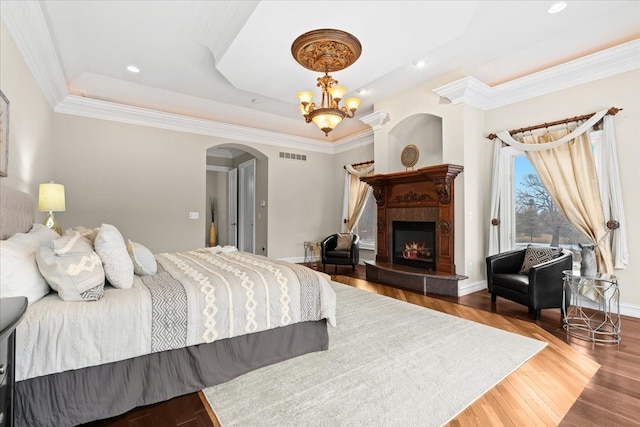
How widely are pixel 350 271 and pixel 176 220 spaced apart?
11.2ft

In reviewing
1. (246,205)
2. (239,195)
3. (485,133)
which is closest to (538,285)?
(485,133)

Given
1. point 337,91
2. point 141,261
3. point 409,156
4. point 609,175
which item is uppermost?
point 337,91

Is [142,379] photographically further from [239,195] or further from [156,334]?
[239,195]

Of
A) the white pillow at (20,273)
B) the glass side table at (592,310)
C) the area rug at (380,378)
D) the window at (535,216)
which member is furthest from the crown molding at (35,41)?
the window at (535,216)

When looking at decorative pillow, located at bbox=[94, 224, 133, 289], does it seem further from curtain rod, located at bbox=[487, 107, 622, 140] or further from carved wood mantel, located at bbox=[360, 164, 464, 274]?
curtain rod, located at bbox=[487, 107, 622, 140]

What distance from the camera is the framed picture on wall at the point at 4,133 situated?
7.92 ft

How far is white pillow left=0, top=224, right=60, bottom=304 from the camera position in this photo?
1413 millimetres

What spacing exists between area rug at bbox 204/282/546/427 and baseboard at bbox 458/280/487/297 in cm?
134

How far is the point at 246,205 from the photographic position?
7.64m

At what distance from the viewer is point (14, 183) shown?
2891 millimetres

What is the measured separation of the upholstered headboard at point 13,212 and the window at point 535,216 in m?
5.52

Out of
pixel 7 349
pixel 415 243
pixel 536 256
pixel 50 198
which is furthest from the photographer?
pixel 415 243

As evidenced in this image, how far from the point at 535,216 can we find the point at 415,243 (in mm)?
1689

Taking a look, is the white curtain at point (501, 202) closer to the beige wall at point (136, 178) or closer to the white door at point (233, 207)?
the beige wall at point (136, 178)
